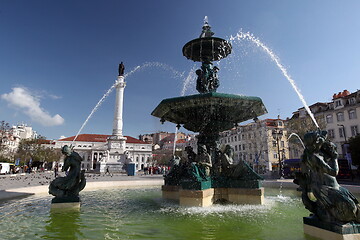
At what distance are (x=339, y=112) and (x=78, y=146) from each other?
9115 cm

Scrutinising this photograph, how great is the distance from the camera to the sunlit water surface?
421 centimetres

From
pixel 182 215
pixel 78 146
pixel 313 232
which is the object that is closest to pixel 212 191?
pixel 182 215

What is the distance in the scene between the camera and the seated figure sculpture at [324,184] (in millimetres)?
3303

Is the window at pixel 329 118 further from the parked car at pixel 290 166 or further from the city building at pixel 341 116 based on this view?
the parked car at pixel 290 166

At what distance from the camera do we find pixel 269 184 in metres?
15.2

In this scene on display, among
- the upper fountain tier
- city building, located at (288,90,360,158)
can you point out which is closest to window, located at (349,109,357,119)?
city building, located at (288,90,360,158)

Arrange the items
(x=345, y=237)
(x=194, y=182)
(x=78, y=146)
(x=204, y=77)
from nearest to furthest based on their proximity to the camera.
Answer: (x=345, y=237) < (x=194, y=182) < (x=204, y=77) < (x=78, y=146)

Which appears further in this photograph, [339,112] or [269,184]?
[339,112]

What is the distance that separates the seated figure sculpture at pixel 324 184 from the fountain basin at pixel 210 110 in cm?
398

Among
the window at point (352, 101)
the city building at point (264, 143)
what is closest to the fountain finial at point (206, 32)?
the window at point (352, 101)

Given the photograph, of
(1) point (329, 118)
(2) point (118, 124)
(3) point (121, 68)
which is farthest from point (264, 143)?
(3) point (121, 68)

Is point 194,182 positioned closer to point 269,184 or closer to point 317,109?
point 269,184

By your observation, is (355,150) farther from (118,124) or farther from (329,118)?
(118,124)

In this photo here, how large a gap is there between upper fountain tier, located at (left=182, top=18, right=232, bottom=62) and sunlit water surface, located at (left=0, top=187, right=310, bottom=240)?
670 centimetres
